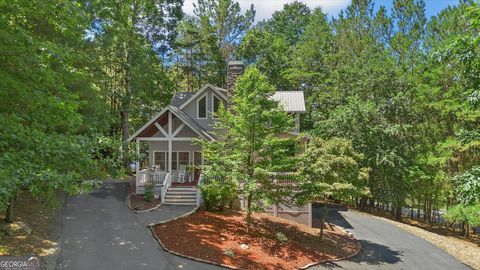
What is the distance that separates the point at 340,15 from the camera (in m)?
44.6

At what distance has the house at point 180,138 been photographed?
71.2ft

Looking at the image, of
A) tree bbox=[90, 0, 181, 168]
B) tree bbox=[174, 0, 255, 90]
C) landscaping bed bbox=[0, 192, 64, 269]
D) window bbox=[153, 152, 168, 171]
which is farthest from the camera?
tree bbox=[174, 0, 255, 90]

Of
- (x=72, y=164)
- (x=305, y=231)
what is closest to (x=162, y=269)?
(x=72, y=164)

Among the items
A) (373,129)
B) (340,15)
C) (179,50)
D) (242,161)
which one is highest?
(340,15)

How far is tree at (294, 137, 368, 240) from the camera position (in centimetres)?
1747

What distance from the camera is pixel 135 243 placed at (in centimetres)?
1443

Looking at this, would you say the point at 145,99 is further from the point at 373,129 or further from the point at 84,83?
the point at 373,129

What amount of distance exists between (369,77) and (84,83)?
24.0 m

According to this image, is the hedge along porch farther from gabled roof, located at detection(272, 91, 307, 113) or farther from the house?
gabled roof, located at detection(272, 91, 307, 113)

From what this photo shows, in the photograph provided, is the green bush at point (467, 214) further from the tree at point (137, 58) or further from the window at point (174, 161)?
the tree at point (137, 58)

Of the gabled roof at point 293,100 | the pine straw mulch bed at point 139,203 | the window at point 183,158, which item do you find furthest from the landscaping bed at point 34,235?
the gabled roof at point 293,100

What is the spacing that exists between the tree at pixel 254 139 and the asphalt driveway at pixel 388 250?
441 centimetres

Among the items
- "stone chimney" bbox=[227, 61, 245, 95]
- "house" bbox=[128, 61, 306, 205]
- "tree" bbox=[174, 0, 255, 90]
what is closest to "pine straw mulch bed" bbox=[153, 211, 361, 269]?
"house" bbox=[128, 61, 306, 205]

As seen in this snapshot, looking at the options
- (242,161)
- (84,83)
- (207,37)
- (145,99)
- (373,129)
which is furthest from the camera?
(207,37)
